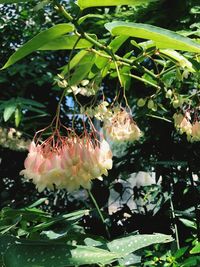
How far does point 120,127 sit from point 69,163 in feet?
1.57

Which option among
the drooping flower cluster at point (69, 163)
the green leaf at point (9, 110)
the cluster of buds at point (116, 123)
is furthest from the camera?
the green leaf at point (9, 110)

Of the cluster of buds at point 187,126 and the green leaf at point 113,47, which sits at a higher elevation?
the green leaf at point 113,47

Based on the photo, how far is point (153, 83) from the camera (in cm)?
122

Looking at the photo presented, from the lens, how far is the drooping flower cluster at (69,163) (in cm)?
74

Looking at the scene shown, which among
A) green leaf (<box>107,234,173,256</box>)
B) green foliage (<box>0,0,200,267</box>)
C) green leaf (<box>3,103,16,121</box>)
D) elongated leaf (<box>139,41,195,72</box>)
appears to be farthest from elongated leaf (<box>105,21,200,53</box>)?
green leaf (<box>3,103,16,121</box>)

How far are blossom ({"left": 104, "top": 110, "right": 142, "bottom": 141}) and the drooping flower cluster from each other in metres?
0.40

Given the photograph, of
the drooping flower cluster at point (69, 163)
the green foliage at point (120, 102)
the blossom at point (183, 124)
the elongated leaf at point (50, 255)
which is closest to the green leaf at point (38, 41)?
the green foliage at point (120, 102)

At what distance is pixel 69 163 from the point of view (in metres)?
0.74

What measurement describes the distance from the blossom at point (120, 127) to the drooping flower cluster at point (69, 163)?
40 centimetres

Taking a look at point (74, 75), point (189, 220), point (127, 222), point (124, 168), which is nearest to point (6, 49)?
point (124, 168)

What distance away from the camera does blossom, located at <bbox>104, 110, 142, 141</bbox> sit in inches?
47.3

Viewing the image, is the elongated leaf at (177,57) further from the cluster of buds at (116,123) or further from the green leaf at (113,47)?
the cluster of buds at (116,123)

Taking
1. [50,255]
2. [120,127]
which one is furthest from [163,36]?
[120,127]

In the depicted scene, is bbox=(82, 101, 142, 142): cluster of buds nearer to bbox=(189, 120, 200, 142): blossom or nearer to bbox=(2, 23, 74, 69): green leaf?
bbox=(189, 120, 200, 142): blossom
